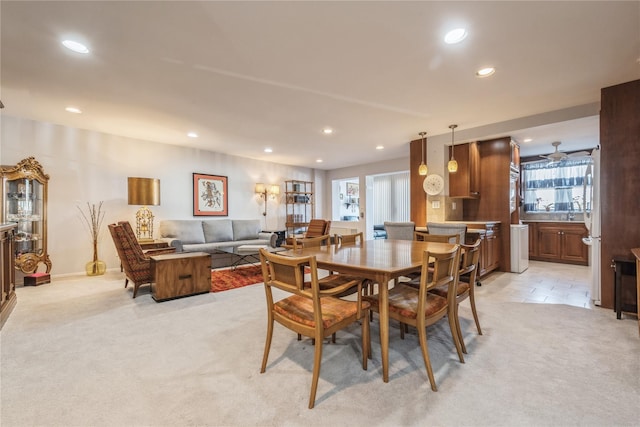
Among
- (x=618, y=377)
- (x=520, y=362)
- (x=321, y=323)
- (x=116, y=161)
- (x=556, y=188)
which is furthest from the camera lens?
(x=556, y=188)

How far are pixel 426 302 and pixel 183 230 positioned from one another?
4717 mm

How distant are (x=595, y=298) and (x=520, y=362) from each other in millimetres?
2091

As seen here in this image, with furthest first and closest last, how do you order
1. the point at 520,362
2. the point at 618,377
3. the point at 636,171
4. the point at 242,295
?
the point at 242,295, the point at 636,171, the point at 520,362, the point at 618,377

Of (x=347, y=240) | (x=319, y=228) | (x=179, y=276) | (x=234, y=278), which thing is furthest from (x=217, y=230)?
(x=347, y=240)

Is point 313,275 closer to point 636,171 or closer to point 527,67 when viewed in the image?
point 527,67

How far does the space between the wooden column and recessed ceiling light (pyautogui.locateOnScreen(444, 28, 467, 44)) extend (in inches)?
117

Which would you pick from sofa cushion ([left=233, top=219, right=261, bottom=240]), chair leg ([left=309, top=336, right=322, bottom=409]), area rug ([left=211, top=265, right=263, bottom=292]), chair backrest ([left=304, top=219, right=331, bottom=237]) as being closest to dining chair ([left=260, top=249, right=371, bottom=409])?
chair leg ([left=309, top=336, right=322, bottom=409])

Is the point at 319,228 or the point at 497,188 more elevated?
the point at 497,188

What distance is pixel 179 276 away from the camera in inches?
131

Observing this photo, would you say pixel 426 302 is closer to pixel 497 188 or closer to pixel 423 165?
pixel 423 165

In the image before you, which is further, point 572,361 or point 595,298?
point 595,298

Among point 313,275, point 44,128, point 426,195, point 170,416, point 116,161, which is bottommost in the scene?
point 170,416

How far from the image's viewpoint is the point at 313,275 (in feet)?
4.62

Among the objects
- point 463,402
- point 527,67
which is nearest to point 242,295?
point 463,402
